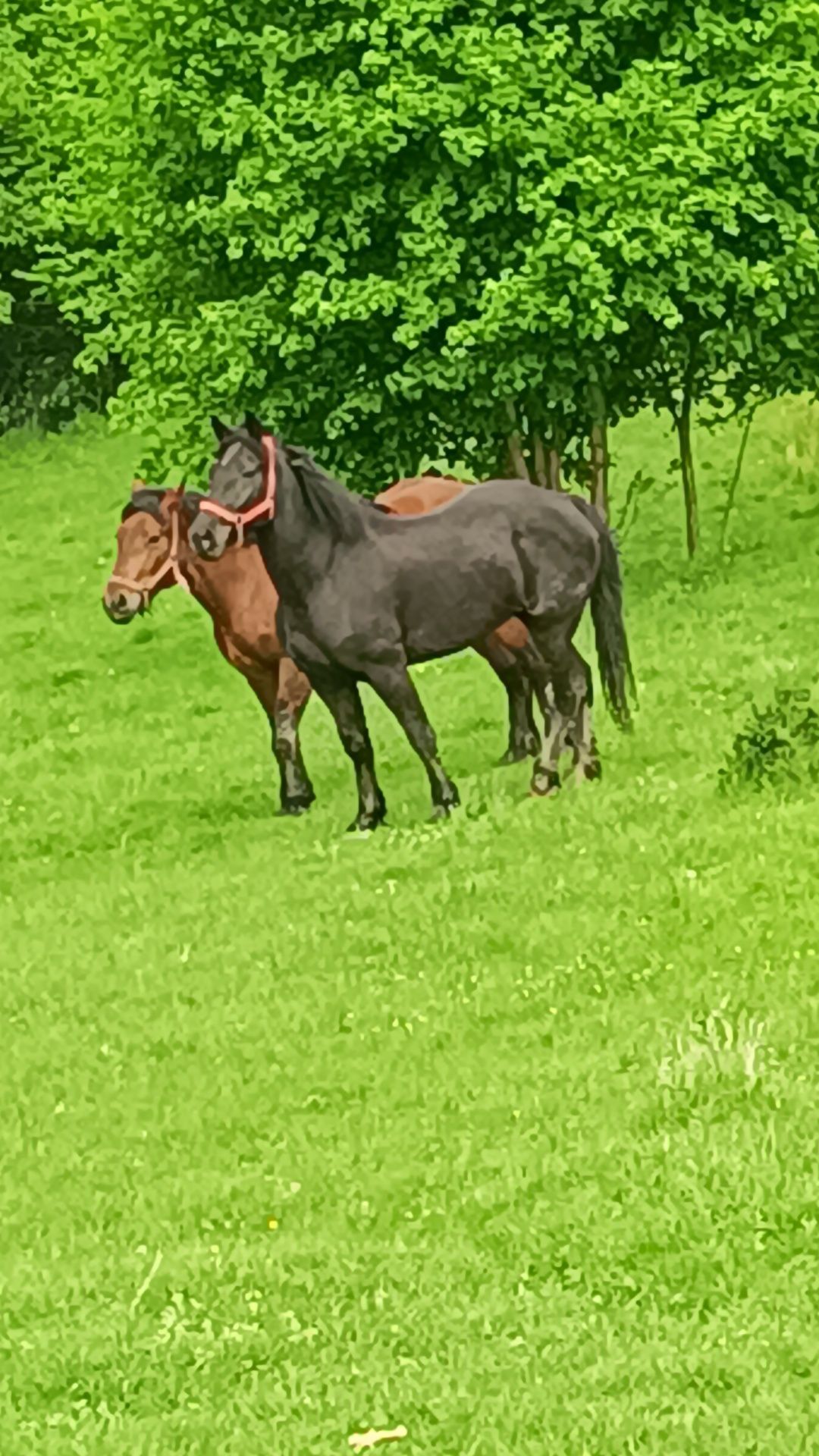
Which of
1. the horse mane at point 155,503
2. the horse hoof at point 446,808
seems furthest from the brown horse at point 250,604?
the horse hoof at point 446,808

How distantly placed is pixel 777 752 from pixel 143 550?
5.37 meters

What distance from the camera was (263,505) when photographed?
648 inches

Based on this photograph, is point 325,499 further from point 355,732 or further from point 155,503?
point 155,503

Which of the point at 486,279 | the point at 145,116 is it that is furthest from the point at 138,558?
the point at 145,116

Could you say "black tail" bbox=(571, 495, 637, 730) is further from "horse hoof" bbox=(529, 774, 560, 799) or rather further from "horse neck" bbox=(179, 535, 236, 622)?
"horse neck" bbox=(179, 535, 236, 622)

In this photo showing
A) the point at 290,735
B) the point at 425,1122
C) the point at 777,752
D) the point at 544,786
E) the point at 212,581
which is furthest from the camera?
the point at 290,735

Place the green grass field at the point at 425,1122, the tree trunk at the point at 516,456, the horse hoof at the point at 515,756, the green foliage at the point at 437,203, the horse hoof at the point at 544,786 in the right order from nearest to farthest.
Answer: the green grass field at the point at 425,1122 < the horse hoof at the point at 544,786 < the horse hoof at the point at 515,756 < the green foliage at the point at 437,203 < the tree trunk at the point at 516,456

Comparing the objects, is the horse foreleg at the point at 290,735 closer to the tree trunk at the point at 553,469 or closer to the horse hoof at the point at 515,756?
the horse hoof at the point at 515,756

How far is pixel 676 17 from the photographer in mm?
24578

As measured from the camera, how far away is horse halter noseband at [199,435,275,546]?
16.3 metres

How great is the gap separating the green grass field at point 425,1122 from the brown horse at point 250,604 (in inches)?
28.4

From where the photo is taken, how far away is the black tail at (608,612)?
17.9 meters

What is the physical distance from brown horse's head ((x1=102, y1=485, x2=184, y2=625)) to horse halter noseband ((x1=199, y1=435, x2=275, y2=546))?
6.86 ft

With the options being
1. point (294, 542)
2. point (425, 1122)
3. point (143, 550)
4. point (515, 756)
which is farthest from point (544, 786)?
point (425, 1122)
